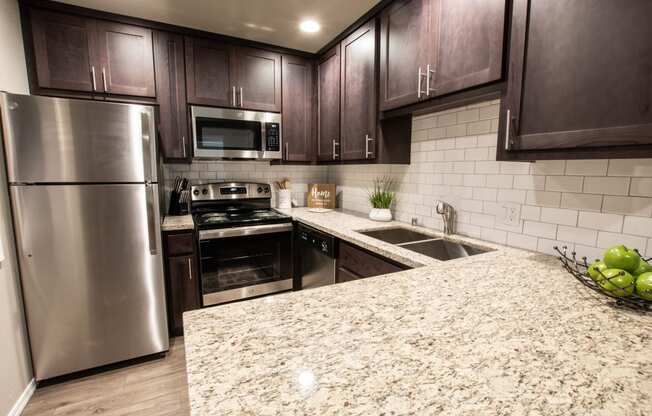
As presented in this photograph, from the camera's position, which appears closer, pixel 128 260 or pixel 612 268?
pixel 612 268

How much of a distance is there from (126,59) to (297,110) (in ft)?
4.48

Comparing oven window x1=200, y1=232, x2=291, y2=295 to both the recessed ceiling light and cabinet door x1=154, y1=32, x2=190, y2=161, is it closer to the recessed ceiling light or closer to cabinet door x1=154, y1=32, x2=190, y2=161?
cabinet door x1=154, y1=32, x2=190, y2=161

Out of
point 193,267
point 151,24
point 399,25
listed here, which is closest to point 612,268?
point 399,25

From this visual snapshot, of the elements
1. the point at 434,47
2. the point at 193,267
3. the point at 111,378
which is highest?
the point at 434,47

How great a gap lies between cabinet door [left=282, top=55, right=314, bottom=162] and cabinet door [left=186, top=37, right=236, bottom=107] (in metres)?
0.50

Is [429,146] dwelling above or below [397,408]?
above

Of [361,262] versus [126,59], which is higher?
[126,59]

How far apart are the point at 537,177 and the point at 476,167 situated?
13.2 inches

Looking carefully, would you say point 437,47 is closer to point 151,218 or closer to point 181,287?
point 151,218

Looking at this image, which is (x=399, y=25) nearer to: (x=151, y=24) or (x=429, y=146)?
(x=429, y=146)

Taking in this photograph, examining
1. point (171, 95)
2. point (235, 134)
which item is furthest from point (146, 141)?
point (235, 134)

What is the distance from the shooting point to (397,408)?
45 centimetres

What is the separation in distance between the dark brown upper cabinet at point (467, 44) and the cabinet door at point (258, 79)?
155 centimetres

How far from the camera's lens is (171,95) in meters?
2.29
